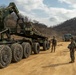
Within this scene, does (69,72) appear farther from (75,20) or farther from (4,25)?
(75,20)

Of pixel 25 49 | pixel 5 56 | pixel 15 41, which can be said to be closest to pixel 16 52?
pixel 15 41

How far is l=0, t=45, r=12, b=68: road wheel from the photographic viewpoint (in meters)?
14.0

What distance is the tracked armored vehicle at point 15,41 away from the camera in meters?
14.6

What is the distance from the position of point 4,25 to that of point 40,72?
643 cm

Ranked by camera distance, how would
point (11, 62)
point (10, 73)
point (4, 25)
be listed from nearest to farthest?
point (10, 73) < point (11, 62) < point (4, 25)

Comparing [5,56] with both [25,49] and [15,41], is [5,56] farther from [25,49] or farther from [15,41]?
[25,49]

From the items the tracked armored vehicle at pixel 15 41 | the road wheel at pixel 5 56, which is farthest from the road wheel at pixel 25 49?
the road wheel at pixel 5 56

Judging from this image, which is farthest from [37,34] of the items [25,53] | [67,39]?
[67,39]

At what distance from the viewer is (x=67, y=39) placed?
52.1 metres

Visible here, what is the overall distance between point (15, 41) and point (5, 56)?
3.10 metres

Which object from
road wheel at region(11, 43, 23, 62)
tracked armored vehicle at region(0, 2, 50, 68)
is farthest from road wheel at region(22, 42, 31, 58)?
road wheel at region(11, 43, 23, 62)

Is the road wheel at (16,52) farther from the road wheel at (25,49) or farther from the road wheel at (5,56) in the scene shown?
the road wheel at (25,49)

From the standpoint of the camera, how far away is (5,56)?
1442 centimetres

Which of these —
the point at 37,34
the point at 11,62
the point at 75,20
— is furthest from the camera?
the point at 75,20
